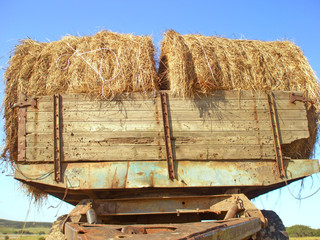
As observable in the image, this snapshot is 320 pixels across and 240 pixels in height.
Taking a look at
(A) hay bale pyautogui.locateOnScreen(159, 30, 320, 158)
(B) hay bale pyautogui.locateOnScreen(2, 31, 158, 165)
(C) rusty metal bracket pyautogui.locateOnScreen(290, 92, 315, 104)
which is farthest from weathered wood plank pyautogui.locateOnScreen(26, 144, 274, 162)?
(C) rusty metal bracket pyautogui.locateOnScreen(290, 92, 315, 104)

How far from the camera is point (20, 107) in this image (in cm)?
498

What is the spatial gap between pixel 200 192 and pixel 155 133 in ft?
3.91

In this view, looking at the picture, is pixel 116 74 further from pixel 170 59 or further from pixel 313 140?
pixel 313 140

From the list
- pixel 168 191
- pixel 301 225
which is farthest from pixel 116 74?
pixel 301 225

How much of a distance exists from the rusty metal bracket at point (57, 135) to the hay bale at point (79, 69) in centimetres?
24

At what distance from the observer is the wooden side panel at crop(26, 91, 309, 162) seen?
4867mm

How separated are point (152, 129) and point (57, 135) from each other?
1340 mm

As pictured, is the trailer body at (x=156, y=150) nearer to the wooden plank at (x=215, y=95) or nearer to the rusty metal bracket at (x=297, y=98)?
the wooden plank at (x=215, y=95)

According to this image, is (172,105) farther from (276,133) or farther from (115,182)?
(276,133)

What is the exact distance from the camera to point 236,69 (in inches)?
216

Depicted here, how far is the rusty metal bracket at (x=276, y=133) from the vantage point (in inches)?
199

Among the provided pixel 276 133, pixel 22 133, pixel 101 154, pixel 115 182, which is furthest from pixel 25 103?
pixel 276 133

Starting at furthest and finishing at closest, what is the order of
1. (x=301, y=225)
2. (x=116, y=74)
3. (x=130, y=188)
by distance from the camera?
(x=301, y=225)
(x=116, y=74)
(x=130, y=188)

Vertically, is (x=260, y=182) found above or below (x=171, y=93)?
below
